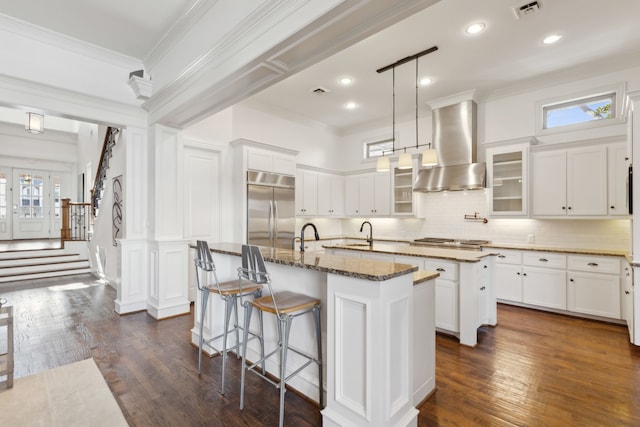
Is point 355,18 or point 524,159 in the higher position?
point 355,18

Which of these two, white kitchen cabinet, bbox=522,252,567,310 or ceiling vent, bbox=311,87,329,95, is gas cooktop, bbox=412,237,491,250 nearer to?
white kitchen cabinet, bbox=522,252,567,310

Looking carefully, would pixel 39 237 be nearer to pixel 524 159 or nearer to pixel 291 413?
pixel 291 413

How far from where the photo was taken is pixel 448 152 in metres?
5.27

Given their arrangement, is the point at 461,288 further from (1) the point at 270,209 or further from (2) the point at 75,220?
(2) the point at 75,220

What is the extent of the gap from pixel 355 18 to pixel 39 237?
41.4 ft

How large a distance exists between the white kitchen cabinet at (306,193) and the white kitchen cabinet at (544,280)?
12.4 feet

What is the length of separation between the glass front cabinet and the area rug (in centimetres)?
523

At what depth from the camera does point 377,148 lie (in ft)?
22.4

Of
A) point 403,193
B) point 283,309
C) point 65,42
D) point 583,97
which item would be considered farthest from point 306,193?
point 583,97

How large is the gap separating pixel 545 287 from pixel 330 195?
163 inches

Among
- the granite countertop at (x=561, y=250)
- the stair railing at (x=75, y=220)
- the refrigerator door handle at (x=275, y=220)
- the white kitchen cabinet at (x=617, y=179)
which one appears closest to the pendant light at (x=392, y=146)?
the refrigerator door handle at (x=275, y=220)

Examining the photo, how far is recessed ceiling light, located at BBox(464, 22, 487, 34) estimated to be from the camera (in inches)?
126

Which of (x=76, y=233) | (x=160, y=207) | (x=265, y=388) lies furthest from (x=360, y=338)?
(x=76, y=233)

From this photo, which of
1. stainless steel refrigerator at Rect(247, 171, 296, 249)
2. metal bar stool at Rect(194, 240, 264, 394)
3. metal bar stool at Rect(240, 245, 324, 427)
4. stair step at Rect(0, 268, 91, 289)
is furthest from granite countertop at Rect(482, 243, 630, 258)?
stair step at Rect(0, 268, 91, 289)
